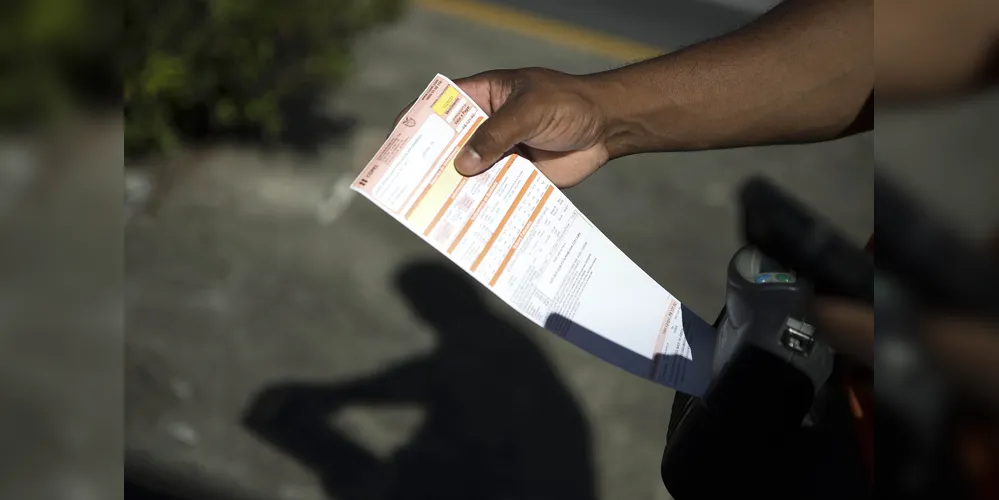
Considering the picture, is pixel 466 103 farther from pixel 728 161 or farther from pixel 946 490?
pixel 728 161

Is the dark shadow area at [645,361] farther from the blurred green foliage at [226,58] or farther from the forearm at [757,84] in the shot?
the blurred green foliage at [226,58]

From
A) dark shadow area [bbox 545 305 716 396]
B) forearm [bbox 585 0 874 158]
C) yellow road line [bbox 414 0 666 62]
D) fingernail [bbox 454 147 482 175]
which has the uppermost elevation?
yellow road line [bbox 414 0 666 62]

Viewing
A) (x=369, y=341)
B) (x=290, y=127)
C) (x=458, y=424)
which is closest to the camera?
(x=458, y=424)

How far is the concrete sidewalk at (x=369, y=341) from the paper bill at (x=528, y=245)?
4.31 feet

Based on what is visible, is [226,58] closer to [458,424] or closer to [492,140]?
[458,424]

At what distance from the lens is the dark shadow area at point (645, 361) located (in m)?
1.40

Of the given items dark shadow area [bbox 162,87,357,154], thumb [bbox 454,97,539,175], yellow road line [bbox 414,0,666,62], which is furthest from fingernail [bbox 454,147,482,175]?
yellow road line [bbox 414,0,666,62]

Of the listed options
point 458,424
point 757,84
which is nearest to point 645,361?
point 757,84

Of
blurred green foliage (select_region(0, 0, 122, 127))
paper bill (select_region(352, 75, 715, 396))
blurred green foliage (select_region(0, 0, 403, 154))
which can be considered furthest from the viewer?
blurred green foliage (select_region(0, 0, 403, 154))

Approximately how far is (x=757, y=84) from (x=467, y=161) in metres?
0.69

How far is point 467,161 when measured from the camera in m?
1.37

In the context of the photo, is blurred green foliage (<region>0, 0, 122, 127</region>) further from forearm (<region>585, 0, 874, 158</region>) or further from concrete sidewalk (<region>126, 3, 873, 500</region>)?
concrete sidewalk (<region>126, 3, 873, 500</region>)

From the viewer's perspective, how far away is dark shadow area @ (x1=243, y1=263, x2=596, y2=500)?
261cm

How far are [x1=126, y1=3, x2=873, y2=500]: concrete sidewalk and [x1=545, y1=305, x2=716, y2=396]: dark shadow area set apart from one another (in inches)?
51.7
